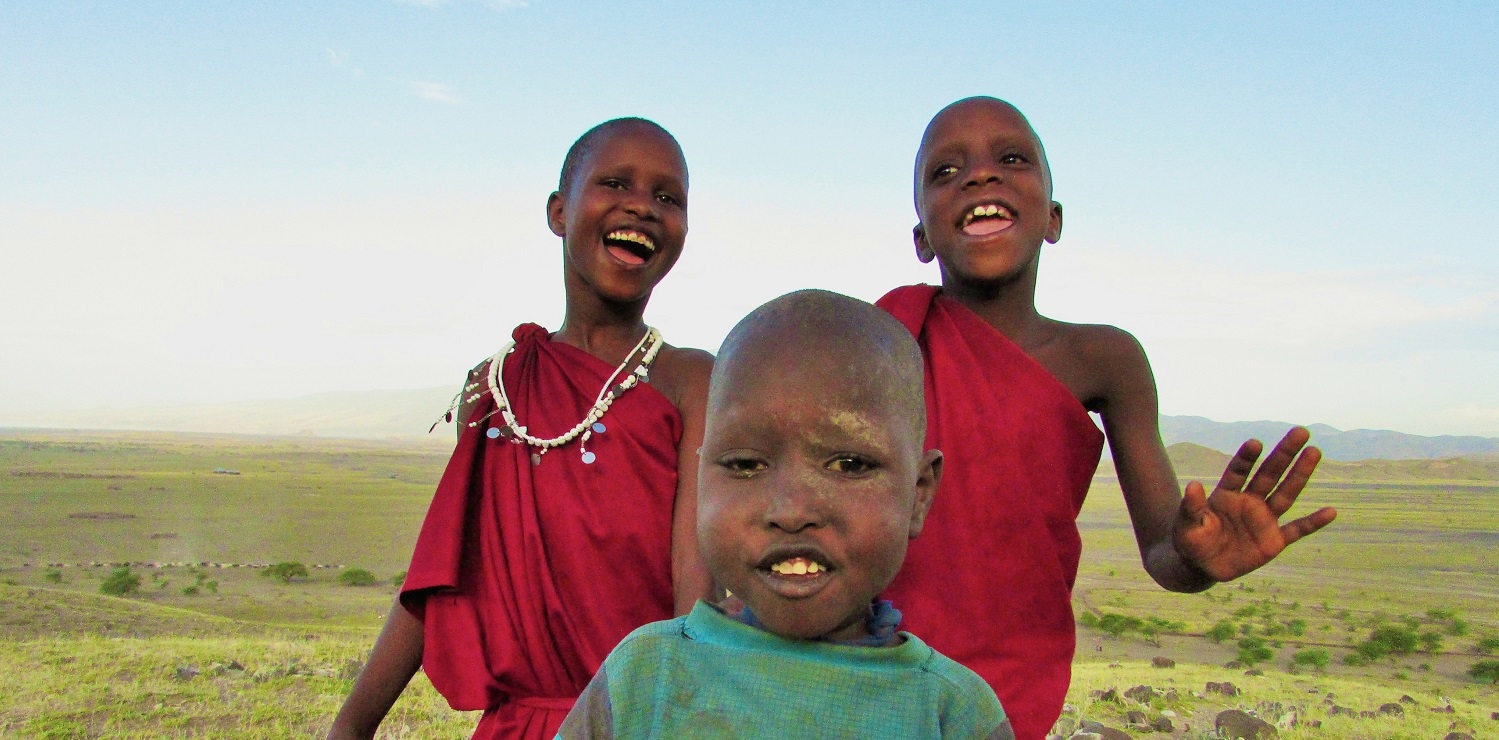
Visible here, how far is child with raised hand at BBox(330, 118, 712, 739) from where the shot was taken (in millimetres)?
2633

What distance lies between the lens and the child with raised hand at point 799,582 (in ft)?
5.32

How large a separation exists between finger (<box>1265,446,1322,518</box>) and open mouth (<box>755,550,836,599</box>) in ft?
3.19

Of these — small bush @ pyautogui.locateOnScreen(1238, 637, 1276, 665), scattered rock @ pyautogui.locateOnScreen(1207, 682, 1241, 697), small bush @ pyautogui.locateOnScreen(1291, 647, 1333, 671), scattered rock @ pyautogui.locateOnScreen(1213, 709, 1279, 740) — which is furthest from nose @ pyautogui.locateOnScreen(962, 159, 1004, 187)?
small bush @ pyautogui.locateOnScreen(1291, 647, 1333, 671)

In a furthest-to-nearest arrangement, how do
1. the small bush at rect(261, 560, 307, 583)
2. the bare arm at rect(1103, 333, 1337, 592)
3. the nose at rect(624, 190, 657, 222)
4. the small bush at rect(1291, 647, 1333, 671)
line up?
1. the small bush at rect(261, 560, 307, 583)
2. the small bush at rect(1291, 647, 1333, 671)
3. the nose at rect(624, 190, 657, 222)
4. the bare arm at rect(1103, 333, 1337, 592)

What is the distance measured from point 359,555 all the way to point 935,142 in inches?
1680

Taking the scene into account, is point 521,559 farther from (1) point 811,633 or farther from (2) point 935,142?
(2) point 935,142

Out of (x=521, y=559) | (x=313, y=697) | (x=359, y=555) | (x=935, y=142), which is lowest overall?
(x=359, y=555)

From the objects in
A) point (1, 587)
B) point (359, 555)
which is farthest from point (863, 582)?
point (359, 555)

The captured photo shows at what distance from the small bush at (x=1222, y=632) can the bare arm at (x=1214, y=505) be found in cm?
2809

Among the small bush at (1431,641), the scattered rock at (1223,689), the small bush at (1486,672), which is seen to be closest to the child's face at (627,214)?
the scattered rock at (1223,689)

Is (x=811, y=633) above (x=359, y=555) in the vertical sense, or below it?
above

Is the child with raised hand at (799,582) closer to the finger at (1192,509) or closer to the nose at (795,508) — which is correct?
the nose at (795,508)

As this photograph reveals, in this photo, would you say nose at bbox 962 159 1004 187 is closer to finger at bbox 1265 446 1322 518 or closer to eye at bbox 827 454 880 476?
finger at bbox 1265 446 1322 518

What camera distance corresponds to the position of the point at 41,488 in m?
58.7
